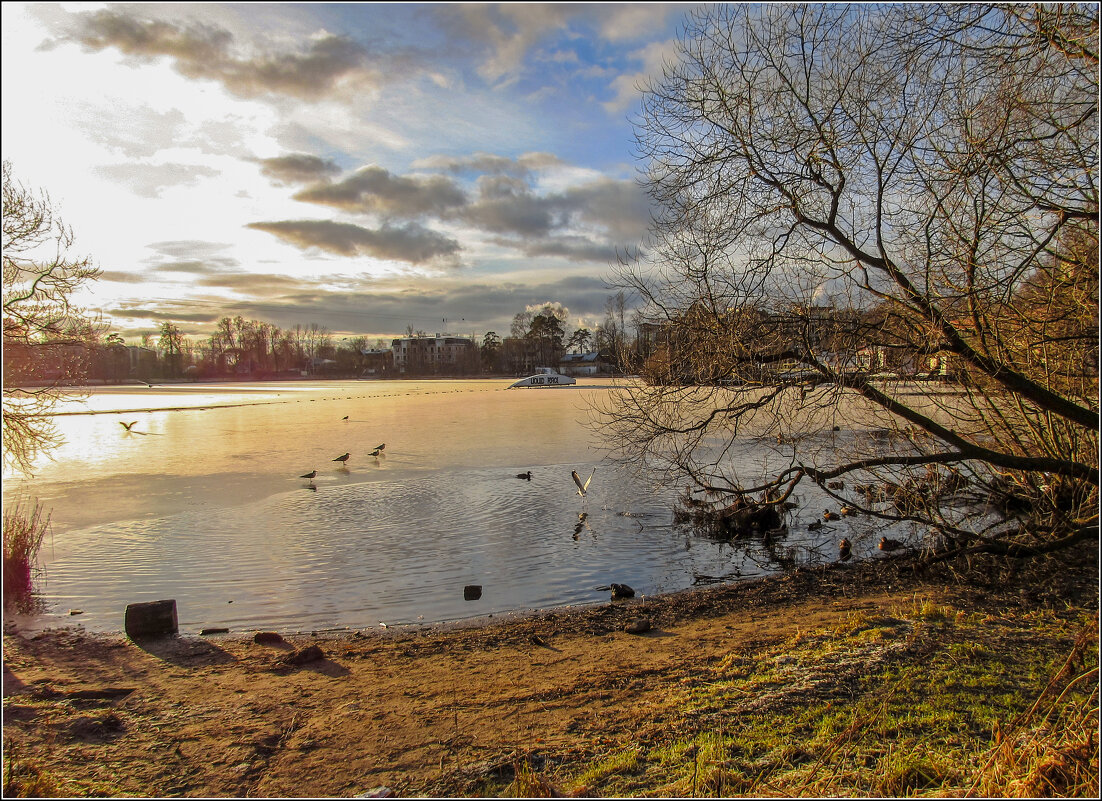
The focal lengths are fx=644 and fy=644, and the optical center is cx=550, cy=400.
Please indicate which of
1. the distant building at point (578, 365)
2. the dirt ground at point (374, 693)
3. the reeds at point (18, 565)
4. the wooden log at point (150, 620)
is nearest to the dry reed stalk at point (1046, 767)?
the dirt ground at point (374, 693)

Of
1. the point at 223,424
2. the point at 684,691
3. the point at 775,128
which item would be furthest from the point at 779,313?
the point at 223,424

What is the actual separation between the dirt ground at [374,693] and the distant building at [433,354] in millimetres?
114887

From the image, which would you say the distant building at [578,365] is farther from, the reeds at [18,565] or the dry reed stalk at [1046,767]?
the dry reed stalk at [1046,767]

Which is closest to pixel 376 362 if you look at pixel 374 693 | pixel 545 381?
pixel 545 381

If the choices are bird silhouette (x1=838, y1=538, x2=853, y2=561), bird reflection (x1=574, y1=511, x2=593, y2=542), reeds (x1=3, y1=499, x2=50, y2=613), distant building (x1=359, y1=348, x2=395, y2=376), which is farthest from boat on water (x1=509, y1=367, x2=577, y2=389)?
reeds (x1=3, y1=499, x2=50, y2=613)

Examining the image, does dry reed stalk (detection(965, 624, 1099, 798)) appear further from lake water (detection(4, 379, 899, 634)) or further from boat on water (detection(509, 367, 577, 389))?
boat on water (detection(509, 367, 577, 389))

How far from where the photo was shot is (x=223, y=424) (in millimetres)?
36156

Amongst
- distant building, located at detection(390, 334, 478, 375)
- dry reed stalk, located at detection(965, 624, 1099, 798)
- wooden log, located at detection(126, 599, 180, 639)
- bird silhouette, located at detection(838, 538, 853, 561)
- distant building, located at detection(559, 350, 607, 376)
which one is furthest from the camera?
distant building, located at detection(390, 334, 478, 375)

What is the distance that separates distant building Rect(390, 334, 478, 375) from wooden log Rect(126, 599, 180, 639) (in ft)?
376

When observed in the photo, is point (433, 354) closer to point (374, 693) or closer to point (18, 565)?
point (18, 565)

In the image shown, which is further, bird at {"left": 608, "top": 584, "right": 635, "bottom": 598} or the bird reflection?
the bird reflection

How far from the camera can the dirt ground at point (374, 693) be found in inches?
186

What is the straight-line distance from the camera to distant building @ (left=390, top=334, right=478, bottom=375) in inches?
5024

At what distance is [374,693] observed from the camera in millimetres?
6199
